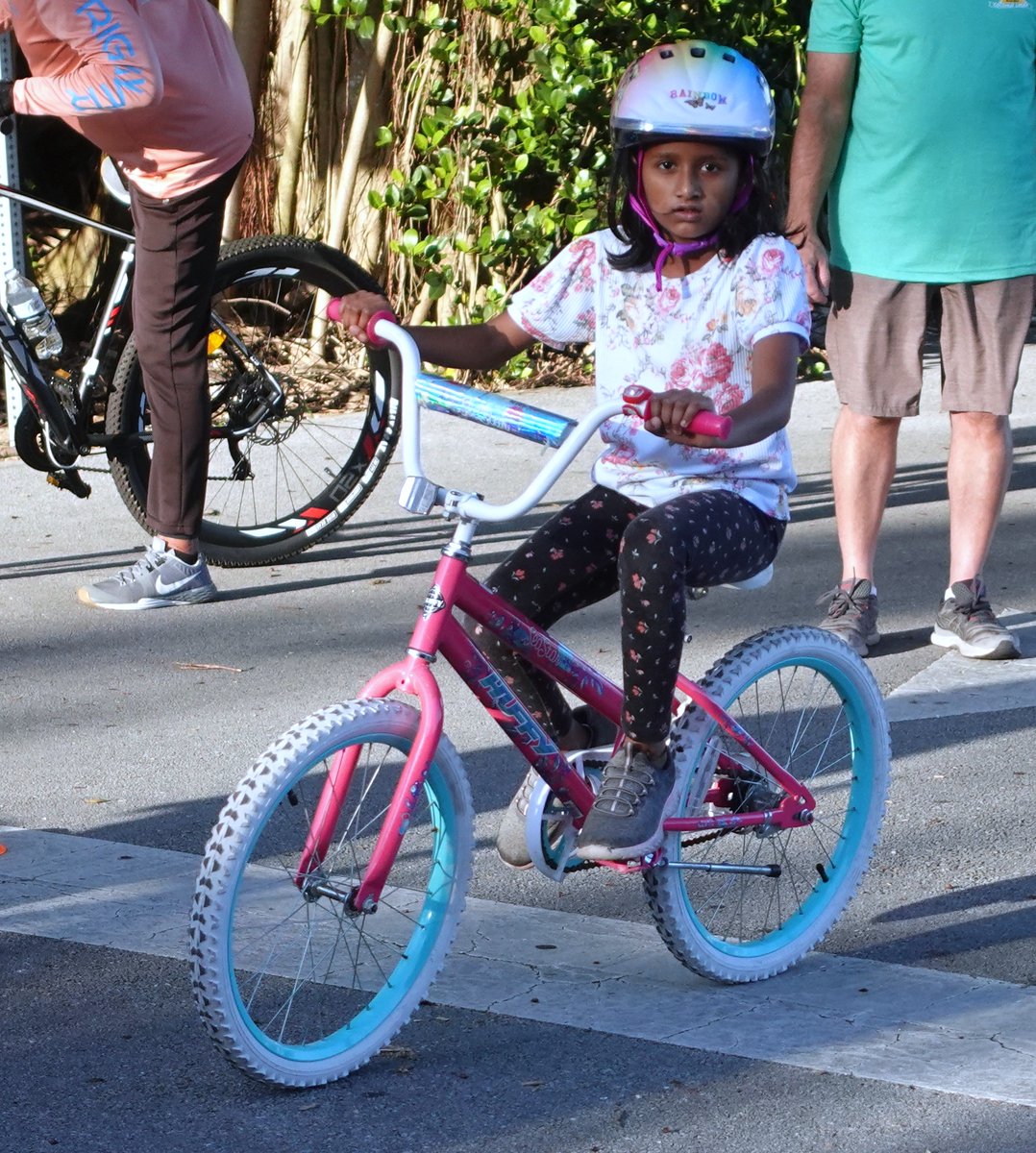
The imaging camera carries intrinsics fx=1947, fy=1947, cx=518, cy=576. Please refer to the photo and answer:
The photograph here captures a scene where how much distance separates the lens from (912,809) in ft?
14.1

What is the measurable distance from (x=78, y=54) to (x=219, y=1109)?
3.38m

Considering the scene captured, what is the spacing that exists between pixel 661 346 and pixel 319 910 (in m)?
1.18

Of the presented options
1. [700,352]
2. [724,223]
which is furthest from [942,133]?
[700,352]

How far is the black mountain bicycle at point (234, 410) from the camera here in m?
5.93

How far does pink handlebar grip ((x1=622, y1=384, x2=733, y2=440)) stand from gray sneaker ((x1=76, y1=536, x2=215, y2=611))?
322 cm

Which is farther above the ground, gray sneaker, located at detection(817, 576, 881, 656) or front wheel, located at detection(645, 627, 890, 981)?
front wheel, located at detection(645, 627, 890, 981)

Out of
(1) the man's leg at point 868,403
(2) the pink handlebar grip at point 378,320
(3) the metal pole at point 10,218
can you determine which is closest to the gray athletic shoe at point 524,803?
(2) the pink handlebar grip at point 378,320

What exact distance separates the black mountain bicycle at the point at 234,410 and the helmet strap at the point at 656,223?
2653 mm

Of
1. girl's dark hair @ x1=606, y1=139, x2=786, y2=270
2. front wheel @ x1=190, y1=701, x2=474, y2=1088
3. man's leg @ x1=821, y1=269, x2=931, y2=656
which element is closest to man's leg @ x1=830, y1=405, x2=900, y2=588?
man's leg @ x1=821, y1=269, x2=931, y2=656

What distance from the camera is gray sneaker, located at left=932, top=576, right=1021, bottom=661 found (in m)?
5.37

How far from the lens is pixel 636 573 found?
3184 mm

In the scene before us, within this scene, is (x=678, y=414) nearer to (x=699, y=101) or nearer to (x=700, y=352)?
(x=700, y=352)

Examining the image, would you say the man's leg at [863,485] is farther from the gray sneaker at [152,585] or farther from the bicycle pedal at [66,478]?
the bicycle pedal at [66,478]

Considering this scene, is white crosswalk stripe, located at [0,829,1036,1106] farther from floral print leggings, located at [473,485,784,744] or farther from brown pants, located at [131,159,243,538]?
brown pants, located at [131,159,243,538]
